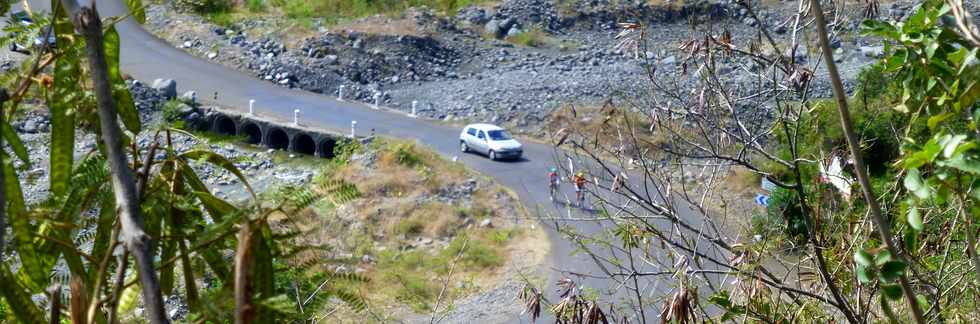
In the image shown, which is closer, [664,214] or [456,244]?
[664,214]

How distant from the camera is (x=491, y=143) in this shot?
2230 cm

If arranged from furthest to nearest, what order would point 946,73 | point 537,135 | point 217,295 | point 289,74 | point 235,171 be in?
point 289,74, point 537,135, point 946,73, point 235,171, point 217,295

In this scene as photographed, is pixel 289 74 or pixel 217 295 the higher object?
pixel 217 295

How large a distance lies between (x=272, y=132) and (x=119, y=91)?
75.3 feet

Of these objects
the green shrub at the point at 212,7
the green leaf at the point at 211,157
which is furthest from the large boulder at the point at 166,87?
the green leaf at the point at 211,157

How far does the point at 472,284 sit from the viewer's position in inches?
588

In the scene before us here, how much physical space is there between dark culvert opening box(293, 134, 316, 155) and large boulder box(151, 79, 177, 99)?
3.68 m

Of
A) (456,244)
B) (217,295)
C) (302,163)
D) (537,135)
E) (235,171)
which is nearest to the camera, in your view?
(217,295)

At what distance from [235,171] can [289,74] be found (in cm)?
2738

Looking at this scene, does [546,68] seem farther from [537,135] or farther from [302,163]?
[302,163]

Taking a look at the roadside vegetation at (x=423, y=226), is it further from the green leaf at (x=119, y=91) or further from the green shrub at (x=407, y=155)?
the green leaf at (x=119, y=91)

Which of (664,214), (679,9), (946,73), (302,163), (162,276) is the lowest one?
(302,163)

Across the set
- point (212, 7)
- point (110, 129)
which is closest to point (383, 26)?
point (212, 7)

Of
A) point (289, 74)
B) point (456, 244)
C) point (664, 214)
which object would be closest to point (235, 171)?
point (664, 214)
